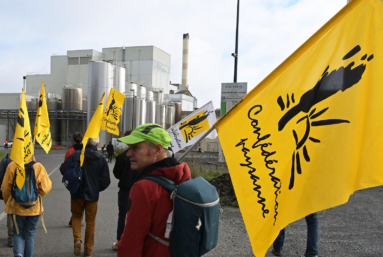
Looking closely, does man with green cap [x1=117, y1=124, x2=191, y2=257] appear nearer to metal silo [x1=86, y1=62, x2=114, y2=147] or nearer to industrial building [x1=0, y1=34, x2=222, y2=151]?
industrial building [x1=0, y1=34, x2=222, y2=151]

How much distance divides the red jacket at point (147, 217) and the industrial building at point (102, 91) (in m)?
38.0

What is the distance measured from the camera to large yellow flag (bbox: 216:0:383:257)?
2227 millimetres

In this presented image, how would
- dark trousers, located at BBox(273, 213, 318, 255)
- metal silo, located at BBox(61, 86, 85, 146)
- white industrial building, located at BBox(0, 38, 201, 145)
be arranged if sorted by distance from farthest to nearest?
1. metal silo, located at BBox(61, 86, 85, 146)
2. white industrial building, located at BBox(0, 38, 201, 145)
3. dark trousers, located at BBox(273, 213, 318, 255)

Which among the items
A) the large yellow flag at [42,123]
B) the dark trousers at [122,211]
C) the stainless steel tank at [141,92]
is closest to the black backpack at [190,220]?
the dark trousers at [122,211]

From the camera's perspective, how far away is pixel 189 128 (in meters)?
7.63

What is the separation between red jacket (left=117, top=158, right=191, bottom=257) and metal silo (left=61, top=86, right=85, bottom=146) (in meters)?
49.6

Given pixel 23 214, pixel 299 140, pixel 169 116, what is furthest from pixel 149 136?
pixel 169 116

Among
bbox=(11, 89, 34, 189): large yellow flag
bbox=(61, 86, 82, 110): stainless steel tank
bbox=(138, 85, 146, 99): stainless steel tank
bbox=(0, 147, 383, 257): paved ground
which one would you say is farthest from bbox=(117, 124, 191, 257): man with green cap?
bbox=(61, 86, 82, 110): stainless steel tank

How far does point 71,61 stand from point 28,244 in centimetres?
6010

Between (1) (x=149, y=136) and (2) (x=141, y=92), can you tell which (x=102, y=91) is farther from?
(1) (x=149, y=136)

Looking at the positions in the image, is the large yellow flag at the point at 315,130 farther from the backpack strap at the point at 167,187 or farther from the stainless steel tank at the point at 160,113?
the stainless steel tank at the point at 160,113

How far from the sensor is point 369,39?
88.1 inches

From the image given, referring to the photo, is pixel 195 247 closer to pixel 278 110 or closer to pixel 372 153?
pixel 278 110

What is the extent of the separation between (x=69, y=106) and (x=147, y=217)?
50.8m
